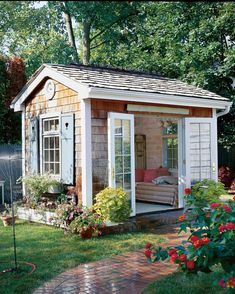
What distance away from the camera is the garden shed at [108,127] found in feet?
26.7

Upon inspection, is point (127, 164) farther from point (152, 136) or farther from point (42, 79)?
point (152, 136)

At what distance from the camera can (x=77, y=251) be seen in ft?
21.2

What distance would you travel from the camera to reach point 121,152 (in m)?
8.36

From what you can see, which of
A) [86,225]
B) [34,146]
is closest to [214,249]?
[86,225]

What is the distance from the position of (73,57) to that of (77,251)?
15.2 metres

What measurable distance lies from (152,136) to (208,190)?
3.71 m

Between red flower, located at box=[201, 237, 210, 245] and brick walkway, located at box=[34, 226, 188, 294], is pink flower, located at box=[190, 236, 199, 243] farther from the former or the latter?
brick walkway, located at box=[34, 226, 188, 294]

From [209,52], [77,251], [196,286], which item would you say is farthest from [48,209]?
[209,52]

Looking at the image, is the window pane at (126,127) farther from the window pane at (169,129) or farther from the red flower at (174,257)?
the red flower at (174,257)

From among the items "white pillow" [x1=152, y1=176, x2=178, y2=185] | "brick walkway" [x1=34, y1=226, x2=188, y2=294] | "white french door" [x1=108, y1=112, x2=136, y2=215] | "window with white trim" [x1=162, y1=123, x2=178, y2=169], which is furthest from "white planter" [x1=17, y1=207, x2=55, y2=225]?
"window with white trim" [x1=162, y1=123, x2=178, y2=169]

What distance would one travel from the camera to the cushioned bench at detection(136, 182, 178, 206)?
9.97 m

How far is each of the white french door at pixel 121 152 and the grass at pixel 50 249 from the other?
1130 millimetres

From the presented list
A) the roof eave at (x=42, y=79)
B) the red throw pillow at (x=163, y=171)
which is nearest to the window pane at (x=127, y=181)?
the roof eave at (x=42, y=79)

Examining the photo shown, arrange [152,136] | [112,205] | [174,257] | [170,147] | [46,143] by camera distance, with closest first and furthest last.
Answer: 1. [174,257]
2. [112,205]
3. [46,143]
4. [170,147]
5. [152,136]
